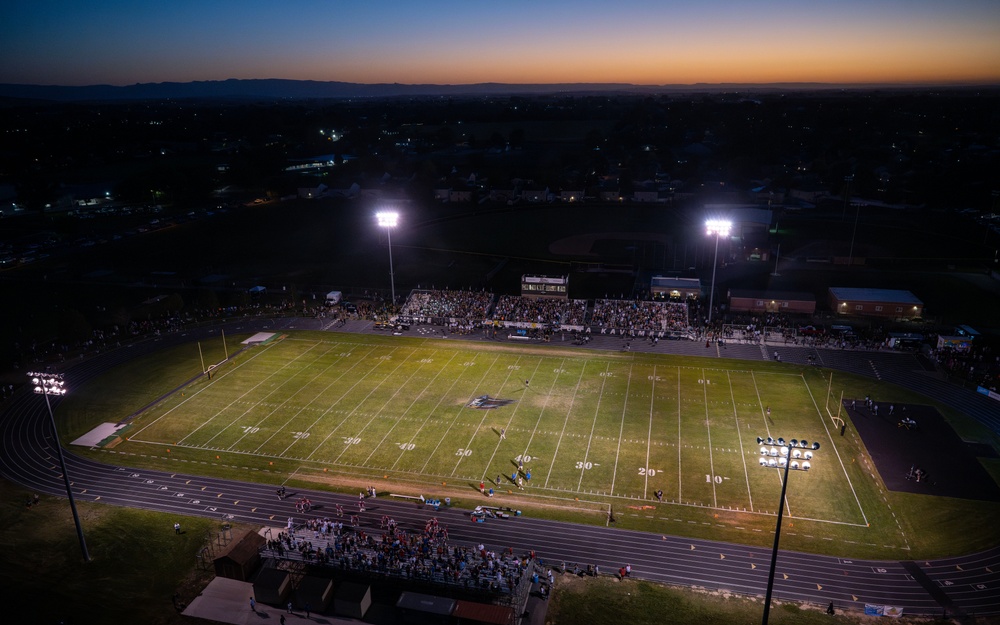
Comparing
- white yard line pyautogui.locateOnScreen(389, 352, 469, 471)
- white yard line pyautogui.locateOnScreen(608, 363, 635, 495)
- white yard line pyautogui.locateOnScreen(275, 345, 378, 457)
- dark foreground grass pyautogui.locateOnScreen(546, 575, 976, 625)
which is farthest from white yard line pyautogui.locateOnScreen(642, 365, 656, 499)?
white yard line pyautogui.locateOnScreen(275, 345, 378, 457)

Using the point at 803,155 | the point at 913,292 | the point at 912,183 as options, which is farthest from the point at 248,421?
the point at 803,155

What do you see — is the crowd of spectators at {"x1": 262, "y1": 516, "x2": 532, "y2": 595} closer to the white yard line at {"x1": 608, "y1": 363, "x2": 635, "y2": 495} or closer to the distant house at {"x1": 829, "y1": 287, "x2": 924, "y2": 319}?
the white yard line at {"x1": 608, "y1": 363, "x2": 635, "y2": 495}

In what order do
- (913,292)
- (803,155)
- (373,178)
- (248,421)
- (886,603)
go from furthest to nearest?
1. (803,155)
2. (373,178)
3. (913,292)
4. (248,421)
5. (886,603)

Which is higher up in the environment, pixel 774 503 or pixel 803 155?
pixel 803 155

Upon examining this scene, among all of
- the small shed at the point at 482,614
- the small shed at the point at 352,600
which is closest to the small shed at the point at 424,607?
the small shed at the point at 482,614

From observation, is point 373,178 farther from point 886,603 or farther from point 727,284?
point 886,603

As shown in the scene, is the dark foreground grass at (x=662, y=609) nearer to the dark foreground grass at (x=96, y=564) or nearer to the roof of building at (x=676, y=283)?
the dark foreground grass at (x=96, y=564)

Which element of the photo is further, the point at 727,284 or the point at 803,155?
the point at 803,155
